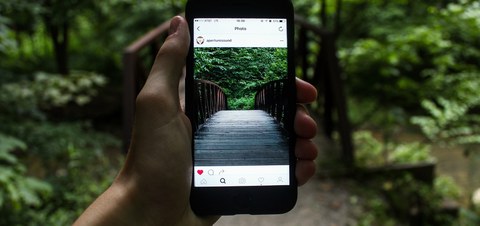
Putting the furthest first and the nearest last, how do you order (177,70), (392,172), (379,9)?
1. (379,9)
2. (392,172)
3. (177,70)

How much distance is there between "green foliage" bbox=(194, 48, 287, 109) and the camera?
3.50ft

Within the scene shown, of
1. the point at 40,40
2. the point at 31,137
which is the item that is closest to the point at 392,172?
the point at 31,137

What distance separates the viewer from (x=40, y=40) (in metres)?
7.10

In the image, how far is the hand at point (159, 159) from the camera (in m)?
1.07

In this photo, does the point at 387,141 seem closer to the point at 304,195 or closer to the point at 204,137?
the point at 304,195

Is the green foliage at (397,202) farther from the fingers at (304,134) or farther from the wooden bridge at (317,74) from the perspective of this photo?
the fingers at (304,134)

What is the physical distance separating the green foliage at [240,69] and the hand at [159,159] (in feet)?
0.22

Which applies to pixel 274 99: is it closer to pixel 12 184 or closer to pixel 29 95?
pixel 12 184

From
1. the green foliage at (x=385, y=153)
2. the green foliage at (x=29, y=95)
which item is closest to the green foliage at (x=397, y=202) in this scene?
the green foliage at (x=385, y=153)

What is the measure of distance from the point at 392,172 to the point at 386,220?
600mm

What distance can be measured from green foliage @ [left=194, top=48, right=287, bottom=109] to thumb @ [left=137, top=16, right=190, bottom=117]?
0.21ft

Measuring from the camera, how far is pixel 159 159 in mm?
1101

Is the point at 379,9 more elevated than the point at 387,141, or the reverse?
the point at 379,9

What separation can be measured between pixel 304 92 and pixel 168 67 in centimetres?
37
